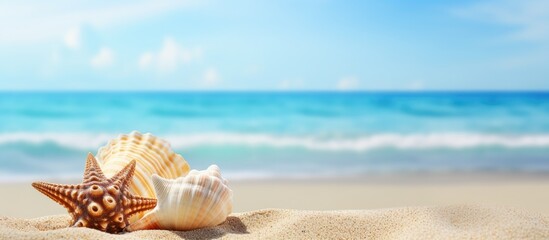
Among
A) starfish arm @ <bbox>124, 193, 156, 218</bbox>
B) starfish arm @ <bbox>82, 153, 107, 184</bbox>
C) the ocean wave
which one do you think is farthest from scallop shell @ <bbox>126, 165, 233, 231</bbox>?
the ocean wave

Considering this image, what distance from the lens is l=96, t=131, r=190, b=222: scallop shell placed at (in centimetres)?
321

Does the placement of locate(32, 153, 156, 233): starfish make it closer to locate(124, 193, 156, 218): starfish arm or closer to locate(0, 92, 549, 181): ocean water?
locate(124, 193, 156, 218): starfish arm

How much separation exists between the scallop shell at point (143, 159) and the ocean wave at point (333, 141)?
7371mm

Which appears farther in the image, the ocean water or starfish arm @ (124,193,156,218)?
the ocean water

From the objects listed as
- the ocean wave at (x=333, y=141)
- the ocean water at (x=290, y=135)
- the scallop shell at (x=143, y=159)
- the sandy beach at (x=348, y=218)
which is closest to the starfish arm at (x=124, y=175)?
the scallop shell at (x=143, y=159)

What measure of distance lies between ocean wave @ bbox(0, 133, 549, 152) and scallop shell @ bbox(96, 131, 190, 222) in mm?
7371

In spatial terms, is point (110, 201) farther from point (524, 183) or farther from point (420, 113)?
point (420, 113)

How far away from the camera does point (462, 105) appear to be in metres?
25.7

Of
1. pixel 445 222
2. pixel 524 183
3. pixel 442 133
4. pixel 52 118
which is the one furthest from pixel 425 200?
pixel 52 118

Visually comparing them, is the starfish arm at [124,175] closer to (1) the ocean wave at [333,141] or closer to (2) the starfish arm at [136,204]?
(2) the starfish arm at [136,204]

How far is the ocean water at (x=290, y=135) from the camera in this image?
8.27 m

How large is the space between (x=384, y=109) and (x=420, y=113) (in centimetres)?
203

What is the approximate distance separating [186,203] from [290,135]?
1099cm

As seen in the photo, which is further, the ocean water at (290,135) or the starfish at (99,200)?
the ocean water at (290,135)
